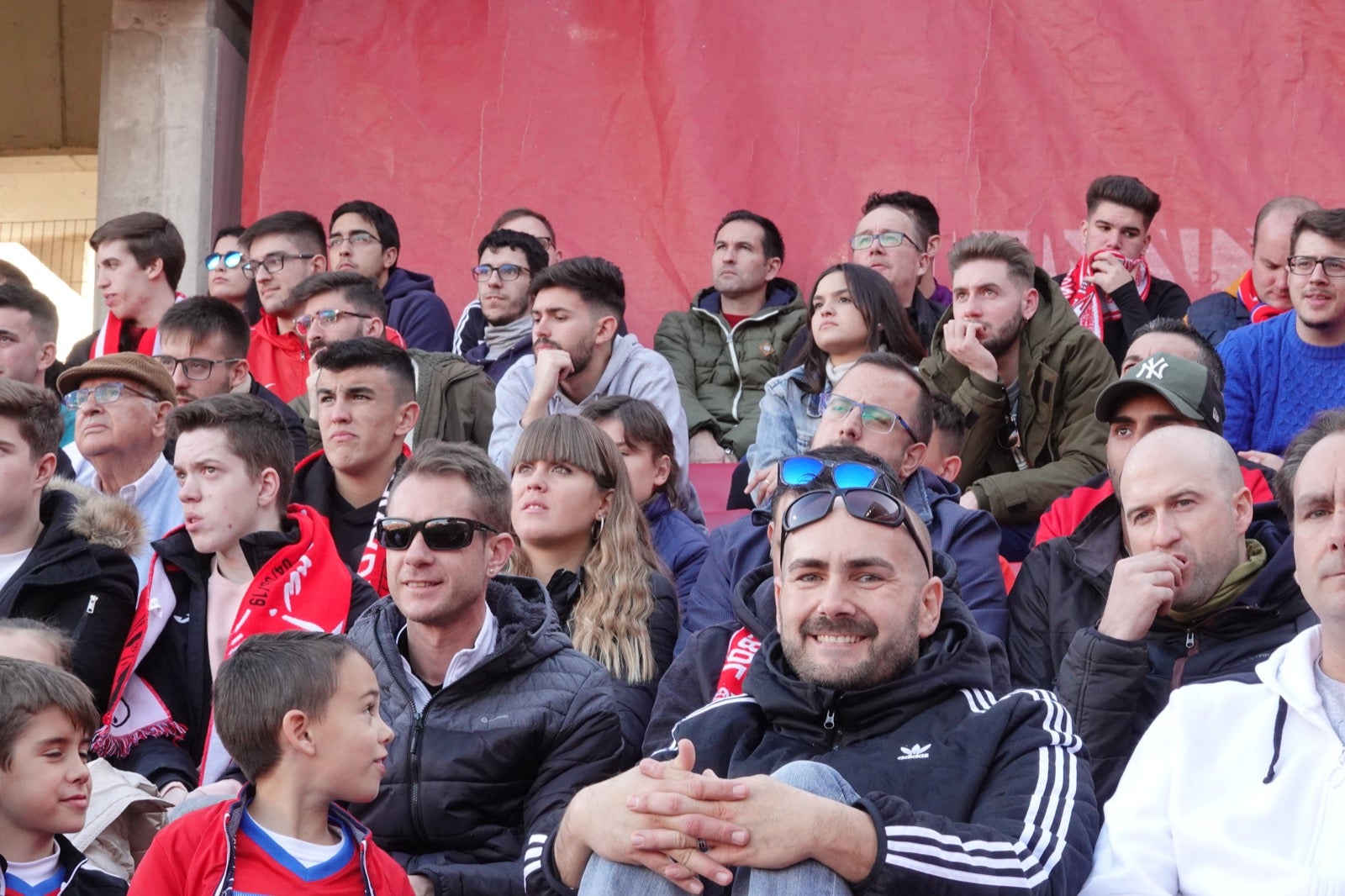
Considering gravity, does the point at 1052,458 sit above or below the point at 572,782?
above

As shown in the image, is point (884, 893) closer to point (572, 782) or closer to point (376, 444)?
point (572, 782)

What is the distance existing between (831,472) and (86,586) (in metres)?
2.15

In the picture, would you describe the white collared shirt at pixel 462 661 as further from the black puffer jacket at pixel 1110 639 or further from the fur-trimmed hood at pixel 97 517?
the black puffer jacket at pixel 1110 639

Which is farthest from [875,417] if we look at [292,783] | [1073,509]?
[292,783]

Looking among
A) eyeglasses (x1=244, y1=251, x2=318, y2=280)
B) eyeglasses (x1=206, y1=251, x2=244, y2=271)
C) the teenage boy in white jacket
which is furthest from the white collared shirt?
eyeglasses (x1=206, y1=251, x2=244, y2=271)

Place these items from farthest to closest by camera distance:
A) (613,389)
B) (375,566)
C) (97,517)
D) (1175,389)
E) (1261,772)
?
(613,389)
(375,566)
(97,517)
(1175,389)
(1261,772)

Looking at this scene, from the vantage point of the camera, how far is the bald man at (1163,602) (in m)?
3.55

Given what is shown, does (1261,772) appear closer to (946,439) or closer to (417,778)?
(417,778)

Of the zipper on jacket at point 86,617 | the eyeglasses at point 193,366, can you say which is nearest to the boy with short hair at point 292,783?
the zipper on jacket at point 86,617

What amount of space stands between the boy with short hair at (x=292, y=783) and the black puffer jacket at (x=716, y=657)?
0.62 metres

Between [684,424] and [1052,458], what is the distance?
4.23 feet

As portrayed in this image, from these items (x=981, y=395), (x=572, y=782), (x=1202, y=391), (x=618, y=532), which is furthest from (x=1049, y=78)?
(x=572, y=782)

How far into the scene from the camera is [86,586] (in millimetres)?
4414

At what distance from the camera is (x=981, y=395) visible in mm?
5488
